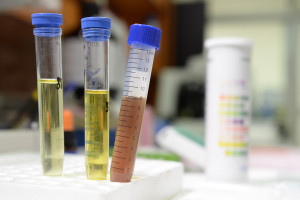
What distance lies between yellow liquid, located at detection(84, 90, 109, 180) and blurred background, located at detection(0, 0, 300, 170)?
155mm

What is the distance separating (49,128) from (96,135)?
0.18ft

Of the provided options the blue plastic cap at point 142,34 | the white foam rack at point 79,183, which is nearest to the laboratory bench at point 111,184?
the white foam rack at point 79,183

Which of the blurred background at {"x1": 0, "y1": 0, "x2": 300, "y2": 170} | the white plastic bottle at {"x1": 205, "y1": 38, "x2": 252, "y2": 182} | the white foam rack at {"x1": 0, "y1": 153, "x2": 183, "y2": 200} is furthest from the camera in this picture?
the blurred background at {"x1": 0, "y1": 0, "x2": 300, "y2": 170}

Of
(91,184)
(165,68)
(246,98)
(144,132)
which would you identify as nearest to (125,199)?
(91,184)

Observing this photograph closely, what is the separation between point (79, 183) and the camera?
31 cm

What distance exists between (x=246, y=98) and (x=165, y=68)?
4.84ft

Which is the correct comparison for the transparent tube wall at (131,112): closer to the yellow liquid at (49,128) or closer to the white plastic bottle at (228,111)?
the yellow liquid at (49,128)

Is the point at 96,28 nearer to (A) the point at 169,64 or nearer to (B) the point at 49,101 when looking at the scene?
(B) the point at 49,101

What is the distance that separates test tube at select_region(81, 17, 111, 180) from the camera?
13.0 inches

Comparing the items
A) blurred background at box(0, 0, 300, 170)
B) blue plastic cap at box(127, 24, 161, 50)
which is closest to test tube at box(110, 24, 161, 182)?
blue plastic cap at box(127, 24, 161, 50)

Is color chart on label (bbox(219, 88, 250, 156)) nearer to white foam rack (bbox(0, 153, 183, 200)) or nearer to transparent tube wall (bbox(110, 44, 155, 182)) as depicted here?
white foam rack (bbox(0, 153, 183, 200))

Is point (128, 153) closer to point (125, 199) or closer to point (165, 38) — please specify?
point (125, 199)

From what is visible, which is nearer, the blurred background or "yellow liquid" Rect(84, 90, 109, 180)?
"yellow liquid" Rect(84, 90, 109, 180)

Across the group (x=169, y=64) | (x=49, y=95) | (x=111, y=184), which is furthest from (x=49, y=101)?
(x=169, y=64)
